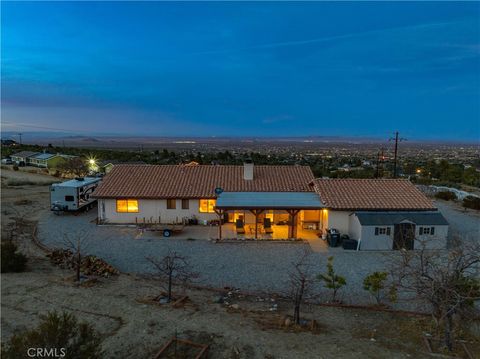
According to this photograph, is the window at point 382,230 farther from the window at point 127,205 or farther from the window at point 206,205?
the window at point 127,205

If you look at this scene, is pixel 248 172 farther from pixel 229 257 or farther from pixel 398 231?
pixel 398 231

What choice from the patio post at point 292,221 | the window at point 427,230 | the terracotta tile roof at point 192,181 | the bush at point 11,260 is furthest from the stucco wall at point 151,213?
the window at point 427,230

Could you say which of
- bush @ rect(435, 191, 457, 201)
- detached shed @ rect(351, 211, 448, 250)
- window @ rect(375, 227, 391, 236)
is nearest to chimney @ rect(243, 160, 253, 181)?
detached shed @ rect(351, 211, 448, 250)

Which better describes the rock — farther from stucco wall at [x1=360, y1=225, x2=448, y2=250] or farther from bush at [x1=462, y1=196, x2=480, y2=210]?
bush at [x1=462, y1=196, x2=480, y2=210]

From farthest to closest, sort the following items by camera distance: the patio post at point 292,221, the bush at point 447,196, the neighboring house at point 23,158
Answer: the neighboring house at point 23,158
the bush at point 447,196
the patio post at point 292,221

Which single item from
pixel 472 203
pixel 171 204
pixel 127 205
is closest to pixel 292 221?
pixel 171 204

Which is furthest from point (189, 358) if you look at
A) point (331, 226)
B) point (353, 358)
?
point (331, 226)

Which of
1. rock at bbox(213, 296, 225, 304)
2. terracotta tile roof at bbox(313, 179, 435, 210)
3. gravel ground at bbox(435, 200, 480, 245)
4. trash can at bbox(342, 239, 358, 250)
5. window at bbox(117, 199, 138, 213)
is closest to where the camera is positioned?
rock at bbox(213, 296, 225, 304)
